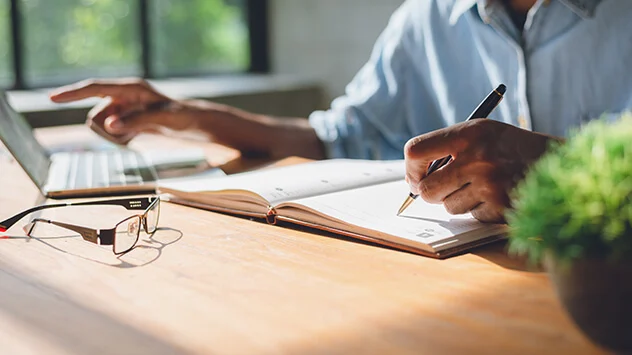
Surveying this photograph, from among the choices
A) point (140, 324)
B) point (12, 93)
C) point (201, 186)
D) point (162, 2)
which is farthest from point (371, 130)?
point (162, 2)

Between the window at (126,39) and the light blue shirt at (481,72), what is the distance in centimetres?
175

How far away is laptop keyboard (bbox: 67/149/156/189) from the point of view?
121cm

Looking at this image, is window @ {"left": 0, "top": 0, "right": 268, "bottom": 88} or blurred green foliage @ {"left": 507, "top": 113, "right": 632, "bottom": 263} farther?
window @ {"left": 0, "top": 0, "right": 268, "bottom": 88}

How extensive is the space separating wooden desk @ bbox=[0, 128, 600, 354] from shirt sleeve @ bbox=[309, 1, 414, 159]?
26.4 inches

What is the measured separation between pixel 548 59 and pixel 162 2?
2296 millimetres

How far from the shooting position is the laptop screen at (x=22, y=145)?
111cm

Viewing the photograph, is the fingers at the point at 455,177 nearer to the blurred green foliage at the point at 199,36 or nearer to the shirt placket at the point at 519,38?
the shirt placket at the point at 519,38

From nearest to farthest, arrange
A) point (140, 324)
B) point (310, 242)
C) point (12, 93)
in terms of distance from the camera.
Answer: point (140, 324)
point (310, 242)
point (12, 93)

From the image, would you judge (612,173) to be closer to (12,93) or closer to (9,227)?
(9,227)

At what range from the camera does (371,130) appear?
159 centimetres

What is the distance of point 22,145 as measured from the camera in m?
1.21

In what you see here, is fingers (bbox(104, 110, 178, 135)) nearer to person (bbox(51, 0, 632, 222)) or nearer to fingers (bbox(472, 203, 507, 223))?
person (bbox(51, 0, 632, 222))

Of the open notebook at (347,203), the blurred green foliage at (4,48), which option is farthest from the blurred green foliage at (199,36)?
the open notebook at (347,203)

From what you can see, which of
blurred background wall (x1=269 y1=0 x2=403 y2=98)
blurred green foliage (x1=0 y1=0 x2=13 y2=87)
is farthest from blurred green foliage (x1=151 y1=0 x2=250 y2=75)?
blurred green foliage (x1=0 y1=0 x2=13 y2=87)
